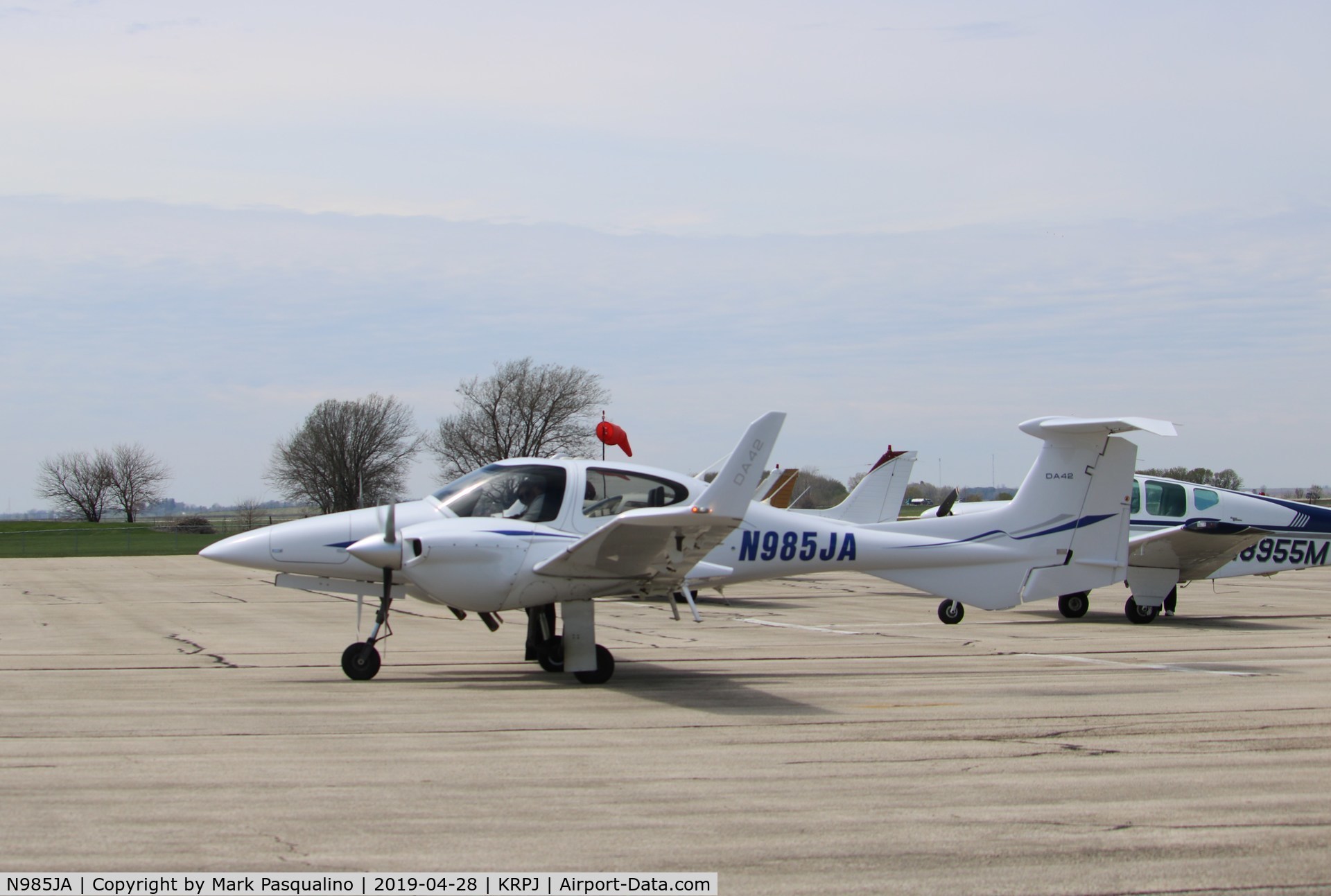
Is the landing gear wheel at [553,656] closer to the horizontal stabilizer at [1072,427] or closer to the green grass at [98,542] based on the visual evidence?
the horizontal stabilizer at [1072,427]

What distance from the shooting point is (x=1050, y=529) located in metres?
14.9

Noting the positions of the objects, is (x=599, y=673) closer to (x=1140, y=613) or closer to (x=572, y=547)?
(x=572, y=547)

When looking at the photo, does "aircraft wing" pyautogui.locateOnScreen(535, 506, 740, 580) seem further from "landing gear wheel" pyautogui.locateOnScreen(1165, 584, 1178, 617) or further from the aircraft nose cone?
"landing gear wheel" pyautogui.locateOnScreen(1165, 584, 1178, 617)

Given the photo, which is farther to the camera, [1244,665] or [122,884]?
[1244,665]

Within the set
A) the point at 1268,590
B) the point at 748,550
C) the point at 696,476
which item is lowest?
the point at 1268,590

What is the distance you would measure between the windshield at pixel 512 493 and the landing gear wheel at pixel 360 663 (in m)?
1.58

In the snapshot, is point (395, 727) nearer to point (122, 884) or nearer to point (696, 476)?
point (122, 884)

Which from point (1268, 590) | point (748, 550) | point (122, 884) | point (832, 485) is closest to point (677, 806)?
point (122, 884)

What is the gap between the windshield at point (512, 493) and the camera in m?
10.8

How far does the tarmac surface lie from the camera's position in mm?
5062

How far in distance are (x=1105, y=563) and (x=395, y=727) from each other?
1024 cm

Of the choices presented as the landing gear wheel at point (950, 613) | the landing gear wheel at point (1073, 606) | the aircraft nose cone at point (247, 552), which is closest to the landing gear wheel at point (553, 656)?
the aircraft nose cone at point (247, 552)

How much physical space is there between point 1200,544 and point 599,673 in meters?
11.5

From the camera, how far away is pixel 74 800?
6.01 meters
